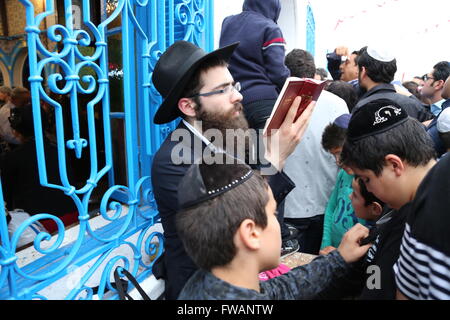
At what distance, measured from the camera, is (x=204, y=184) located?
1.08 m

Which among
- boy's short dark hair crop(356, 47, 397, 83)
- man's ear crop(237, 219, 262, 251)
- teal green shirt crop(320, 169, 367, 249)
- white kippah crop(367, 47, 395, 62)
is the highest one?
white kippah crop(367, 47, 395, 62)

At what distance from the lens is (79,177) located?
3.87m

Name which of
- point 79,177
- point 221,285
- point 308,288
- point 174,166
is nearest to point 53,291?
point 174,166

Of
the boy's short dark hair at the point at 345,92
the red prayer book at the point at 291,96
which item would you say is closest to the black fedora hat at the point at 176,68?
the red prayer book at the point at 291,96

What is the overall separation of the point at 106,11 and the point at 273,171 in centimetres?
173

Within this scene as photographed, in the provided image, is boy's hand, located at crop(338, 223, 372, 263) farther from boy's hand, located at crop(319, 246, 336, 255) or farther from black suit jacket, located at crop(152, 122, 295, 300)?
boy's hand, located at crop(319, 246, 336, 255)

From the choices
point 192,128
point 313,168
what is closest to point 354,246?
point 192,128

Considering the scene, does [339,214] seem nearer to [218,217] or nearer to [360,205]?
[360,205]

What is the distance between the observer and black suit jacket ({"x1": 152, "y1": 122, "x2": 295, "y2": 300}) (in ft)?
→ 5.27

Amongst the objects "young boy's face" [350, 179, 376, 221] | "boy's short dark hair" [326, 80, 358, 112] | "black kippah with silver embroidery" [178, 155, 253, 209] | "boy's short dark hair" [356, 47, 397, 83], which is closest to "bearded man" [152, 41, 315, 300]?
"young boy's face" [350, 179, 376, 221]

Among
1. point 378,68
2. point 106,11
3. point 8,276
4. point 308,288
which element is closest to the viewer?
point 8,276

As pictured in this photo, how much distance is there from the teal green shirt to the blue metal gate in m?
1.17

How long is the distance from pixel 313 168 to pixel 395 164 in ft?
4.44
